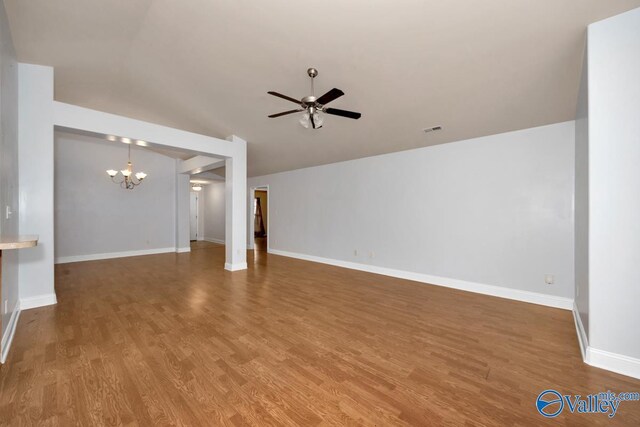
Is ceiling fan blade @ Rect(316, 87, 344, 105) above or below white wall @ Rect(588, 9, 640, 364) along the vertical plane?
above

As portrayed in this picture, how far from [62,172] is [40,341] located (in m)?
5.59

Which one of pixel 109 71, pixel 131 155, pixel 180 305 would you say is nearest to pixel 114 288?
pixel 180 305

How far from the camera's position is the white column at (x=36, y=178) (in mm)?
3205

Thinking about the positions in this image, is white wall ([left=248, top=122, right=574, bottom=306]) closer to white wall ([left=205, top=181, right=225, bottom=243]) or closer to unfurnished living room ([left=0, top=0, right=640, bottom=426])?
unfurnished living room ([left=0, top=0, right=640, bottom=426])

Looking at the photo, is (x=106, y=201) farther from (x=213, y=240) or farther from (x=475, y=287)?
(x=475, y=287)

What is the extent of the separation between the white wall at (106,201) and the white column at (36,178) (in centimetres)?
350

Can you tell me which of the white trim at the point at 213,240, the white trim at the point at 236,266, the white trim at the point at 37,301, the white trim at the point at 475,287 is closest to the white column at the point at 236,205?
the white trim at the point at 236,266

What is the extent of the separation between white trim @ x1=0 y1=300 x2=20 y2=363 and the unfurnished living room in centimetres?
7

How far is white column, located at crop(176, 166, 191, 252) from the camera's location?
7.81 m

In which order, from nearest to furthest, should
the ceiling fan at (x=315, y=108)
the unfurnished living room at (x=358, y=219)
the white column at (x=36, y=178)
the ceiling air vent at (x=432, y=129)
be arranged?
the unfurnished living room at (x=358, y=219) → the ceiling fan at (x=315, y=108) → the white column at (x=36, y=178) → the ceiling air vent at (x=432, y=129)

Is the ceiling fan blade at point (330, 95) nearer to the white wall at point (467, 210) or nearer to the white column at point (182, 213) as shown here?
the white wall at point (467, 210)

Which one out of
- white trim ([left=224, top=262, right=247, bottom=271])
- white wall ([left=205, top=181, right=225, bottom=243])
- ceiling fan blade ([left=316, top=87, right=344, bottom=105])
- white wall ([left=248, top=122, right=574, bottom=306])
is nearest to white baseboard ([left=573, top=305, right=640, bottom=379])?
white wall ([left=248, top=122, right=574, bottom=306])

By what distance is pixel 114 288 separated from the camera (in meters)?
4.15

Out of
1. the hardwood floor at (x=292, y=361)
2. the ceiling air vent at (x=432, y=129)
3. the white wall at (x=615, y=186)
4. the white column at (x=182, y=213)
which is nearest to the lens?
the hardwood floor at (x=292, y=361)
